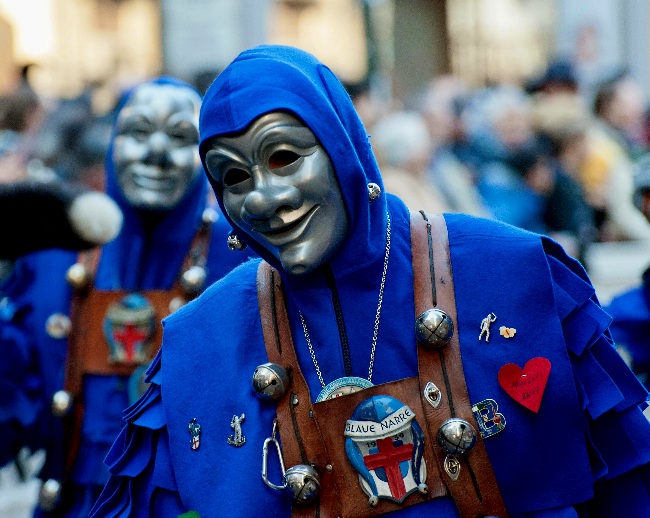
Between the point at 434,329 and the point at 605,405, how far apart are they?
16.6 inches

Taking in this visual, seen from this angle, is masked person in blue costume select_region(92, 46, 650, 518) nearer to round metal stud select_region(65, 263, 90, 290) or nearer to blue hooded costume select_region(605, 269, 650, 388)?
Result: blue hooded costume select_region(605, 269, 650, 388)

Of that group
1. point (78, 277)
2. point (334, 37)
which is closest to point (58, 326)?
point (78, 277)

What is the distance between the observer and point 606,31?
43.5ft

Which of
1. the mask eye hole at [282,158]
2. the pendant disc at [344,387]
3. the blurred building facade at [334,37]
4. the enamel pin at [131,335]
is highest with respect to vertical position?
the mask eye hole at [282,158]

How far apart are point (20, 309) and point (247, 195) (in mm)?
1981

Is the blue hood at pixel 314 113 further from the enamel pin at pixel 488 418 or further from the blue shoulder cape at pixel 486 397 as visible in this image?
the enamel pin at pixel 488 418

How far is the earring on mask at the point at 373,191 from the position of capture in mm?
3014

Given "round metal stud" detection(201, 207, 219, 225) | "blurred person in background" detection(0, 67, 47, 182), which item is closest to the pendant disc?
"round metal stud" detection(201, 207, 219, 225)

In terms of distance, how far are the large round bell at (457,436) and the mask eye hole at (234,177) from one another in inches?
29.1

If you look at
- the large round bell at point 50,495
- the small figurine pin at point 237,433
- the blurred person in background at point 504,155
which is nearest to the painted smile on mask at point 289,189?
the small figurine pin at point 237,433

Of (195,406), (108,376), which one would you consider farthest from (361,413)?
(108,376)

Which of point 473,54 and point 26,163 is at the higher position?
point 26,163

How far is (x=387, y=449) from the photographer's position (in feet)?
9.70

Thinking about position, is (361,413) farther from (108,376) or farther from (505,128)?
(505,128)
